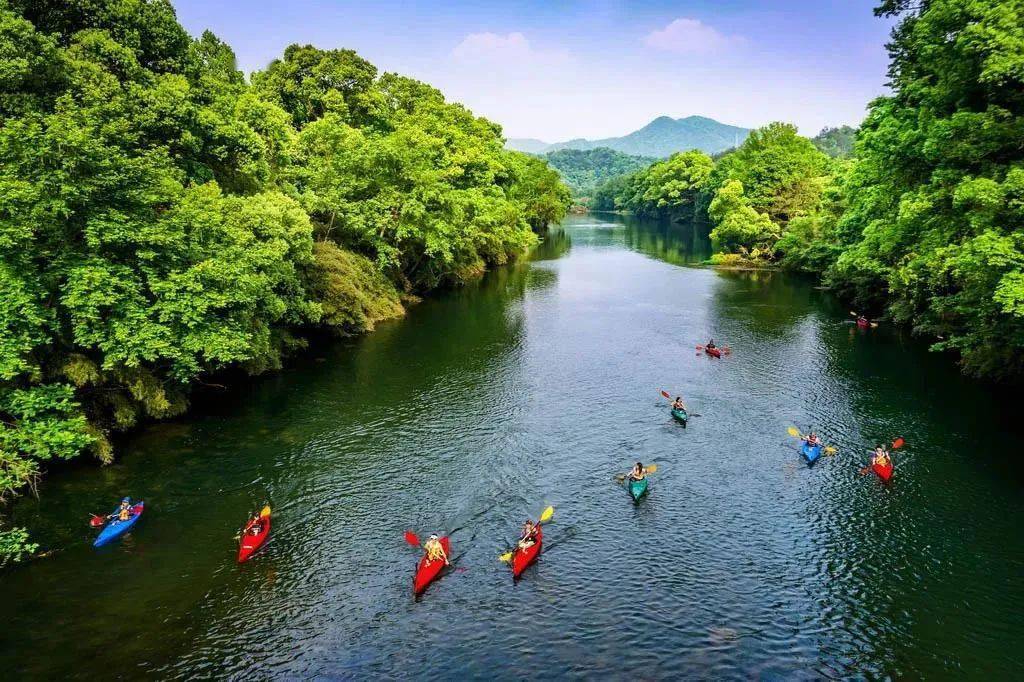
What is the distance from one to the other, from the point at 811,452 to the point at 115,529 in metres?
28.5

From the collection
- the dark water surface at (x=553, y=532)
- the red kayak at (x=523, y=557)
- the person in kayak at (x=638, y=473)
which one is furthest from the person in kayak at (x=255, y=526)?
the person in kayak at (x=638, y=473)

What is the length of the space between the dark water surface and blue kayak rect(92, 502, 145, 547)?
1.21 feet

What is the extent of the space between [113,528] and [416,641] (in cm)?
1260

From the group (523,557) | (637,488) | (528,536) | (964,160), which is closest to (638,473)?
(637,488)

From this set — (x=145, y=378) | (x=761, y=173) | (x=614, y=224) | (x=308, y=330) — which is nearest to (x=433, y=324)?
(x=308, y=330)

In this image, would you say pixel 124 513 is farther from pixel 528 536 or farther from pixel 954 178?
pixel 954 178

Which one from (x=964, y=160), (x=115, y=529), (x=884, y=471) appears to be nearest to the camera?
(x=115, y=529)

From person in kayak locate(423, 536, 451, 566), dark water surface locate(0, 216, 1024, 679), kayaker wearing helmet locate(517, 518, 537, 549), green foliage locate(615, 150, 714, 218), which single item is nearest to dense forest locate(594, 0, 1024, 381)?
dark water surface locate(0, 216, 1024, 679)

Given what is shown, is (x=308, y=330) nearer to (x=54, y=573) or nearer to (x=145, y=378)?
(x=145, y=378)

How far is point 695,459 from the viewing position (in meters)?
29.6

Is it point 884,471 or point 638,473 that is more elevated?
point 638,473

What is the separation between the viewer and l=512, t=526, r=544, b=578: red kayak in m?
21.5

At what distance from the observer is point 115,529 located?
2308 cm

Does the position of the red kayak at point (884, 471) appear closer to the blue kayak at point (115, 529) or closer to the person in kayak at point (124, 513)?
the blue kayak at point (115, 529)
